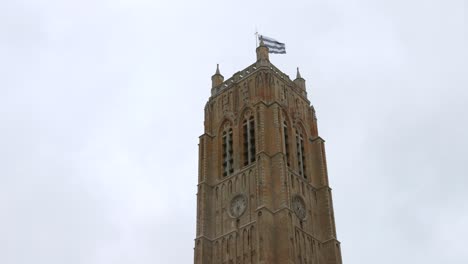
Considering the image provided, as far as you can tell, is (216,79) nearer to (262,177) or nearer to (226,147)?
(226,147)

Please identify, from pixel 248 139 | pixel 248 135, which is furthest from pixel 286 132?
pixel 248 139

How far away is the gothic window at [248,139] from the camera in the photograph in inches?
2761

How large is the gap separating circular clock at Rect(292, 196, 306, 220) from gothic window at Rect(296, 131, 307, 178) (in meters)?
4.12

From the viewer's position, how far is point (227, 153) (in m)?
72.8

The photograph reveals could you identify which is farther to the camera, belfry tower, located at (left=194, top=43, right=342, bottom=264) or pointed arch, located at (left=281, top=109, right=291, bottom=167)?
pointed arch, located at (left=281, top=109, right=291, bottom=167)

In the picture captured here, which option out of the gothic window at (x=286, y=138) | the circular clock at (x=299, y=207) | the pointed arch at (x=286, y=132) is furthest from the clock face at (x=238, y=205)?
the gothic window at (x=286, y=138)

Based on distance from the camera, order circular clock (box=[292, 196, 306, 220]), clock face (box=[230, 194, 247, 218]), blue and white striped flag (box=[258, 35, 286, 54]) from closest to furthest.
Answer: clock face (box=[230, 194, 247, 218]) < circular clock (box=[292, 196, 306, 220]) < blue and white striped flag (box=[258, 35, 286, 54])

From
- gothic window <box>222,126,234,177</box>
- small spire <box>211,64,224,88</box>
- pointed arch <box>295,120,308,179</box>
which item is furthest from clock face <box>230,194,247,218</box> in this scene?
small spire <box>211,64,224,88</box>

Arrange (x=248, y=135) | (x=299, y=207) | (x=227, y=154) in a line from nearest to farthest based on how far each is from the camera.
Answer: (x=299, y=207)
(x=248, y=135)
(x=227, y=154)

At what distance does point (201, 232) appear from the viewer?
2638 inches

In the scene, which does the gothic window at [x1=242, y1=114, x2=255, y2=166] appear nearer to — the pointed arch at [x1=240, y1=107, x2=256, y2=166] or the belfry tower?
the pointed arch at [x1=240, y1=107, x2=256, y2=166]

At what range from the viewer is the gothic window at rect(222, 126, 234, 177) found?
71469mm

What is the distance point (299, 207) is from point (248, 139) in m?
9.27

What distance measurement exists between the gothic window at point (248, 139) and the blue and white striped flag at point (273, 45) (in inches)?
402
